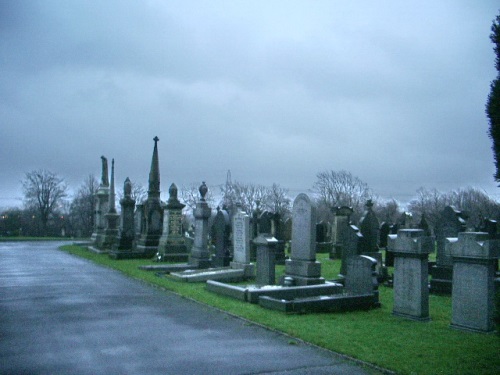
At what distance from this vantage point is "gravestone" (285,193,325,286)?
1321cm

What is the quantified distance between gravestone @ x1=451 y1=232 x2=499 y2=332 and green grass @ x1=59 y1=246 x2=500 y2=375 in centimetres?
28

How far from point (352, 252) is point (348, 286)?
184 cm

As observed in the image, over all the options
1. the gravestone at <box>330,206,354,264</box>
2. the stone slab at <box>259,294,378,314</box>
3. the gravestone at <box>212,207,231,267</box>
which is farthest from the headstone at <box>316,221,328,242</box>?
the stone slab at <box>259,294,378,314</box>

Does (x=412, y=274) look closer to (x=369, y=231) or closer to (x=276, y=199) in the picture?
(x=369, y=231)

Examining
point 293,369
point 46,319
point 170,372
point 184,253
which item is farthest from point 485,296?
point 184,253

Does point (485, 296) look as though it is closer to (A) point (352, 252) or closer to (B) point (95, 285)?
(A) point (352, 252)

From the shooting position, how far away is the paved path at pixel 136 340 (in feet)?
21.2

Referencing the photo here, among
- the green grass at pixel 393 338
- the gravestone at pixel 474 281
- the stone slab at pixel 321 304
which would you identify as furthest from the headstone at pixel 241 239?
the gravestone at pixel 474 281

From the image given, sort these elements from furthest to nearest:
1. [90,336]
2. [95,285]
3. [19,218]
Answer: [19,218], [95,285], [90,336]

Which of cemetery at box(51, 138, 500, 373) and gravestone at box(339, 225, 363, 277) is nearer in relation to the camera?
cemetery at box(51, 138, 500, 373)

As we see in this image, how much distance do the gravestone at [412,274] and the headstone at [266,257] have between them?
4114 millimetres

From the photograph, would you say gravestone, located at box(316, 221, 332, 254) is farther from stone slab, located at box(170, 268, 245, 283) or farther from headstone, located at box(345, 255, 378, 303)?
headstone, located at box(345, 255, 378, 303)

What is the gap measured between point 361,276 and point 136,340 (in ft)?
18.6

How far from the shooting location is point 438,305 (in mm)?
11648
